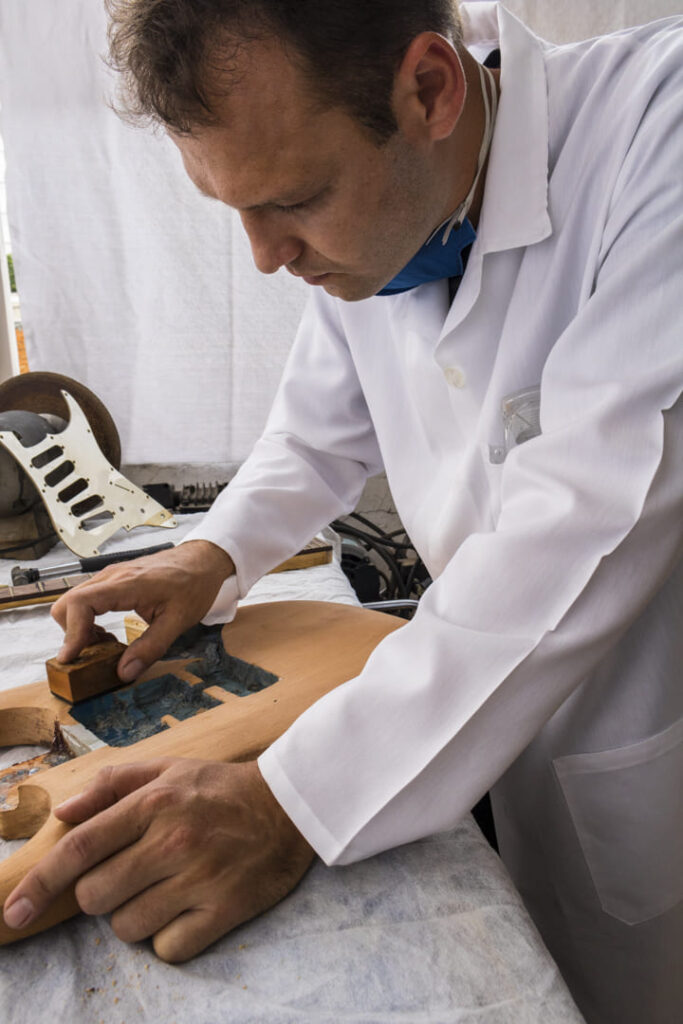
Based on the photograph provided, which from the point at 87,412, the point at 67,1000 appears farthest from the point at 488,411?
the point at 87,412

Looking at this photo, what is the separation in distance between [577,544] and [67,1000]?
519 millimetres

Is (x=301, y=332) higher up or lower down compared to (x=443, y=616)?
higher up

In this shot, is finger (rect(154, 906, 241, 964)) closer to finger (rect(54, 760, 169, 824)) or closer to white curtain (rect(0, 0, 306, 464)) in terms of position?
finger (rect(54, 760, 169, 824))

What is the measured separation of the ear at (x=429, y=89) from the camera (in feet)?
2.33

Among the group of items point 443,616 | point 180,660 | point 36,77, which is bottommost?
point 180,660

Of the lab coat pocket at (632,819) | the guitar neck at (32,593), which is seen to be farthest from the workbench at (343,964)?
the guitar neck at (32,593)

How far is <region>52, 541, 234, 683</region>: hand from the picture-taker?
928 mm

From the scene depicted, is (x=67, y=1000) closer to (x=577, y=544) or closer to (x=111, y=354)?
(x=577, y=544)

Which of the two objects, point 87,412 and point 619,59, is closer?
point 619,59

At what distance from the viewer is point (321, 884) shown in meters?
0.63

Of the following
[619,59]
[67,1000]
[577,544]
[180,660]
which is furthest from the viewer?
[180,660]

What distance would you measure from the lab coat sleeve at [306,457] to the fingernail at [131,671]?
0.25m

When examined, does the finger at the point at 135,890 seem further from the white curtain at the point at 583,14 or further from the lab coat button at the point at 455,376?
the white curtain at the point at 583,14

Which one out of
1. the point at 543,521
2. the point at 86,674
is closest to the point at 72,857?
the point at 86,674
